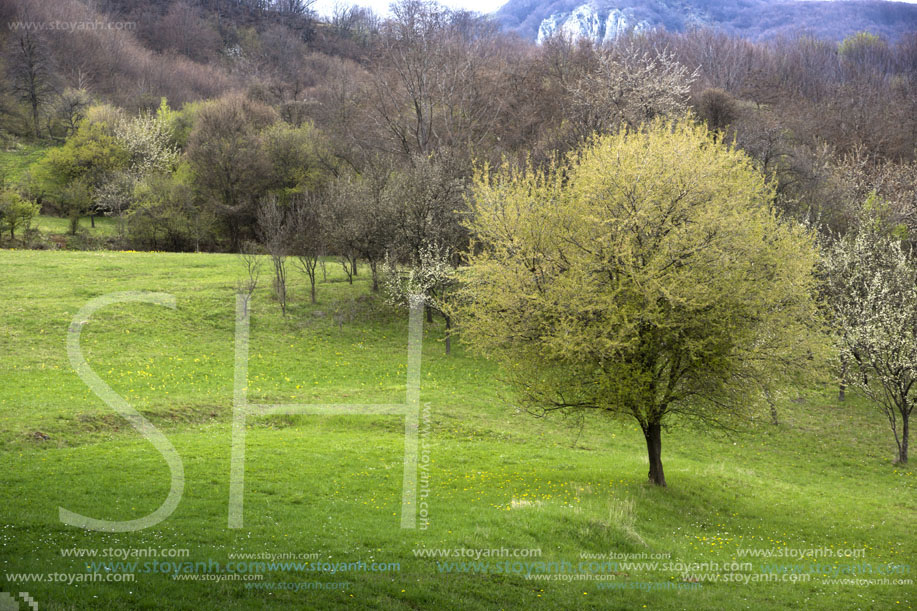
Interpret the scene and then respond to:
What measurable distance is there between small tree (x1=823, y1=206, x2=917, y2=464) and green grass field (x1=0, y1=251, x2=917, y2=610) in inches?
96.0

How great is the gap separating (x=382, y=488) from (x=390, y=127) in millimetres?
41603

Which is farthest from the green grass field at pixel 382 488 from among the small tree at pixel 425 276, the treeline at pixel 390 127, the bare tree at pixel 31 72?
the bare tree at pixel 31 72

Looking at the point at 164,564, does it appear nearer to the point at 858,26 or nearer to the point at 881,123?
the point at 881,123

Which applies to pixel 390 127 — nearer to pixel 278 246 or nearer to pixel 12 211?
pixel 278 246

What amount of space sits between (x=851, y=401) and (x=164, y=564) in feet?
124

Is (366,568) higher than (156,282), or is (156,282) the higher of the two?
(366,568)

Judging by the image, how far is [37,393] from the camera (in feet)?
75.0

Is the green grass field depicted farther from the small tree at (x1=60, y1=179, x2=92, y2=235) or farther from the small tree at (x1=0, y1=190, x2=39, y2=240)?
the small tree at (x1=60, y1=179, x2=92, y2=235)

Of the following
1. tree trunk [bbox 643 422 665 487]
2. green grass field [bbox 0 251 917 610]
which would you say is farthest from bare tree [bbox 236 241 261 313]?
tree trunk [bbox 643 422 665 487]

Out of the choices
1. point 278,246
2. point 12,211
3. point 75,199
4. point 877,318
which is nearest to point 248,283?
point 278,246

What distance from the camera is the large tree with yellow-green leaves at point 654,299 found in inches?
681

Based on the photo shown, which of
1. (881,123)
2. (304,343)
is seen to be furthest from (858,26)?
(304,343)

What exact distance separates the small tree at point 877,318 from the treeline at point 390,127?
5524mm

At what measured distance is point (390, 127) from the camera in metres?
53.8
